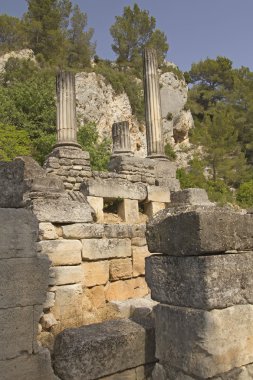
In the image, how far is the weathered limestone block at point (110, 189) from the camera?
817 cm

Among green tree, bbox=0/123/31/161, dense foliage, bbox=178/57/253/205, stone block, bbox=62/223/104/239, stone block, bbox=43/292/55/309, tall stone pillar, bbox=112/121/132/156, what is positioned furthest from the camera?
dense foliage, bbox=178/57/253/205

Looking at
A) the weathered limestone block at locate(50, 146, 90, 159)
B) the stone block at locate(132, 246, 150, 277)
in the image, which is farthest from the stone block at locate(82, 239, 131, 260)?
the weathered limestone block at locate(50, 146, 90, 159)

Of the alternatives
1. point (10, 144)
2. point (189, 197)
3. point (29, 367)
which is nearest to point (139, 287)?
point (189, 197)

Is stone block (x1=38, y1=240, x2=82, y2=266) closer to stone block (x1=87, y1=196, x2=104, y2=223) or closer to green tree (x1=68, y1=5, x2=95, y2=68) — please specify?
stone block (x1=87, y1=196, x2=104, y2=223)

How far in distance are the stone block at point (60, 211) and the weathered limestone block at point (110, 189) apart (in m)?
1.85

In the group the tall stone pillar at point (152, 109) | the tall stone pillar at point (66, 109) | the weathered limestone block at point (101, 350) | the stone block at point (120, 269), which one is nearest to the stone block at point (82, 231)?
the stone block at point (120, 269)

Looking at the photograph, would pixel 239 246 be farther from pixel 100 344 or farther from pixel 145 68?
pixel 145 68

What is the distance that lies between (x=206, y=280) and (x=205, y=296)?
13 cm

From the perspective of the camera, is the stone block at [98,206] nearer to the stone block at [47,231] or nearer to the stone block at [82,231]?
the stone block at [82,231]

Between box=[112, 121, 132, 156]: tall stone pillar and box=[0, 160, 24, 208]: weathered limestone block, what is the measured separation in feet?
28.5

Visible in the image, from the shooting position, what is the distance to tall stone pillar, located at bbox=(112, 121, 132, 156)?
11852 millimetres

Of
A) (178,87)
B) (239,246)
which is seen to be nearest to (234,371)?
(239,246)

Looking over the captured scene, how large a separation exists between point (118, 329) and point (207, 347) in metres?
1.00

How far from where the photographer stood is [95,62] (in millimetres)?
37969
